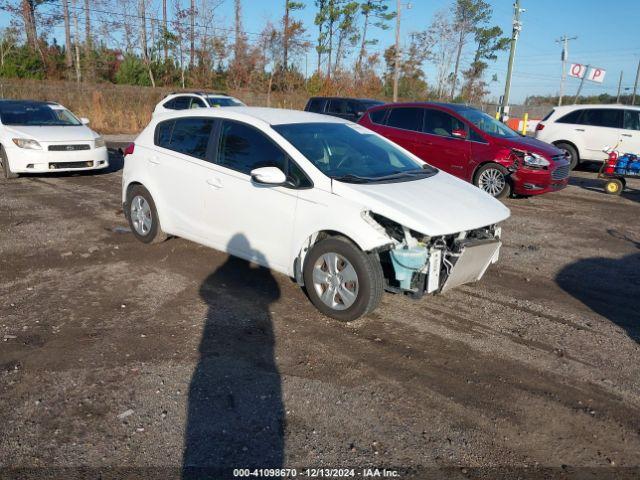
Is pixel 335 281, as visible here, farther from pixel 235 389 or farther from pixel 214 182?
pixel 214 182

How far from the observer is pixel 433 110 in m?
11.0

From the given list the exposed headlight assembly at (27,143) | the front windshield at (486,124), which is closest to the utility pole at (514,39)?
the front windshield at (486,124)

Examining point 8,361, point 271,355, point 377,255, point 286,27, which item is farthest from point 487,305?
point 286,27

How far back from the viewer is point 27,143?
416 inches

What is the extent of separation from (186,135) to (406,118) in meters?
6.38

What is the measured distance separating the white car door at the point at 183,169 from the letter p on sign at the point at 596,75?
1327 inches

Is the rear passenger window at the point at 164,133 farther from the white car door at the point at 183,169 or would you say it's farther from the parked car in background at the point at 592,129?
the parked car in background at the point at 592,129

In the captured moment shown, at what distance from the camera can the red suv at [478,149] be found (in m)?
9.99

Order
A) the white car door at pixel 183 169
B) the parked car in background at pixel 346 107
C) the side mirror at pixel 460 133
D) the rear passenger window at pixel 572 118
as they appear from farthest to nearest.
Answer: the parked car in background at pixel 346 107 → the rear passenger window at pixel 572 118 → the side mirror at pixel 460 133 → the white car door at pixel 183 169

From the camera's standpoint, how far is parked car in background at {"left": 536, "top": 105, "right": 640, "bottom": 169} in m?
13.7

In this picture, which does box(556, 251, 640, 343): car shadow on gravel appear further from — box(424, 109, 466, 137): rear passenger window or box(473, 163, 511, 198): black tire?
box(424, 109, 466, 137): rear passenger window

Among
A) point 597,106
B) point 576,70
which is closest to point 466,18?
point 576,70

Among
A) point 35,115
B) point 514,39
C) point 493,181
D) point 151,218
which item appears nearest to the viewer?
point 151,218

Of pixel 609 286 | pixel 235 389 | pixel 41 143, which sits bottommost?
pixel 235 389
